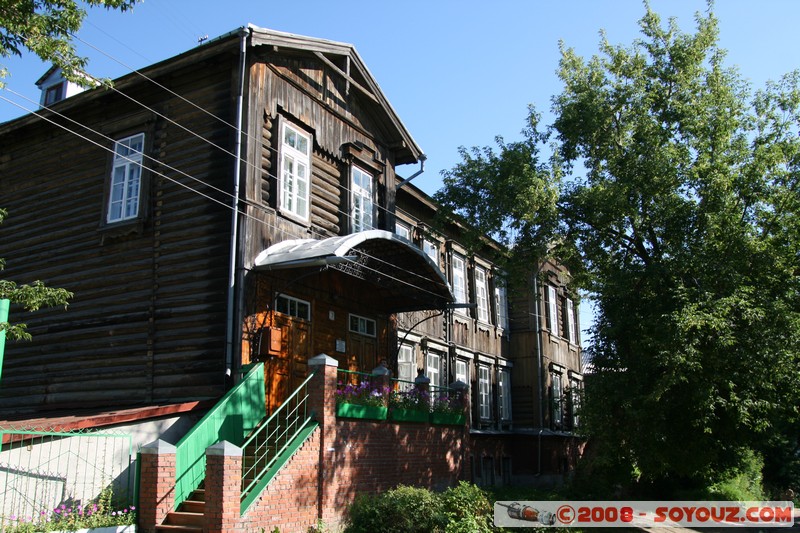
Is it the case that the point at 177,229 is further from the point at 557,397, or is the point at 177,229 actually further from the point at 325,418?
the point at 557,397

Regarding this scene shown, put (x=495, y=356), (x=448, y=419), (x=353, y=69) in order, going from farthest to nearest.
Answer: (x=495, y=356) → (x=353, y=69) → (x=448, y=419)

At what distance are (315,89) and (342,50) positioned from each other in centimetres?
134

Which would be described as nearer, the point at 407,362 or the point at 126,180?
the point at 126,180

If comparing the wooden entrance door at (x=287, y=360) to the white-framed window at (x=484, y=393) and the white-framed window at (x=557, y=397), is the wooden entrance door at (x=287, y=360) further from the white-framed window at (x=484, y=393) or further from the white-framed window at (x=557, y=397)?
the white-framed window at (x=557, y=397)

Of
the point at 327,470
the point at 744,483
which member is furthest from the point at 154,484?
the point at 744,483

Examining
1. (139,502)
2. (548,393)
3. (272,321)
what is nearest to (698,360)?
(272,321)

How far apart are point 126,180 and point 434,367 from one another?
11521 millimetres

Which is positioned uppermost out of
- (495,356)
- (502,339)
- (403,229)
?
(403,229)

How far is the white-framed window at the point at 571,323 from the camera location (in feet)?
105

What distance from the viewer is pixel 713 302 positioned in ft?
46.3

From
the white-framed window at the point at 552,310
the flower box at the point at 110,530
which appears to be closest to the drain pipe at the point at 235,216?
the flower box at the point at 110,530

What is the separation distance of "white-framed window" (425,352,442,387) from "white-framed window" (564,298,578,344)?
1108 centimetres

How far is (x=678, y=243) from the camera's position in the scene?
1584 cm

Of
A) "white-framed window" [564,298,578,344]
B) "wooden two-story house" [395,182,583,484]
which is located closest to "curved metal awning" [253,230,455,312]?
"wooden two-story house" [395,182,583,484]
